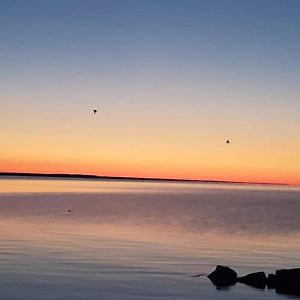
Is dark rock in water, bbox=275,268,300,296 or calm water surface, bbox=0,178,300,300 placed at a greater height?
dark rock in water, bbox=275,268,300,296

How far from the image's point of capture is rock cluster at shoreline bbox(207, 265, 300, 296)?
91.5 feet

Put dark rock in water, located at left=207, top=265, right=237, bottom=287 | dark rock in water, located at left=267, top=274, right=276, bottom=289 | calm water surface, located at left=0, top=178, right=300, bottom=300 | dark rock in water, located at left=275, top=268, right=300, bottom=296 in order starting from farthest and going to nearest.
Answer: dark rock in water, located at left=207, top=265, right=237, bottom=287 < dark rock in water, located at left=267, top=274, right=276, bottom=289 < dark rock in water, located at left=275, top=268, right=300, bottom=296 < calm water surface, located at left=0, top=178, right=300, bottom=300

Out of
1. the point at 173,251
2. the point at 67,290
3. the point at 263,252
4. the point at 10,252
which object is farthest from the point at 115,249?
the point at 67,290

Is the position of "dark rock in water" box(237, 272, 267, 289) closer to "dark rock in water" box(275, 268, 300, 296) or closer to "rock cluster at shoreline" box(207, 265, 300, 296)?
"rock cluster at shoreline" box(207, 265, 300, 296)

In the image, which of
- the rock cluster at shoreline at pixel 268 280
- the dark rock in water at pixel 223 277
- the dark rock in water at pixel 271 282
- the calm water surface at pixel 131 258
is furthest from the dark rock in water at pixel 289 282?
the dark rock in water at pixel 223 277

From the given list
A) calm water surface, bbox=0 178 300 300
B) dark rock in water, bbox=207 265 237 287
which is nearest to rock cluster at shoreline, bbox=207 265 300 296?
dark rock in water, bbox=207 265 237 287

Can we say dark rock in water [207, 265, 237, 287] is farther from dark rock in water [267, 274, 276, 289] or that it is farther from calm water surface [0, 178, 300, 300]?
dark rock in water [267, 274, 276, 289]

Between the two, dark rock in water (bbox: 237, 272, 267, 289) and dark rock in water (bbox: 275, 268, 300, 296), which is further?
dark rock in water (bbox: 237, 272, 267, 289)

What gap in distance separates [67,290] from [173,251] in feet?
57.8

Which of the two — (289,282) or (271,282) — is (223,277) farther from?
(289,282)

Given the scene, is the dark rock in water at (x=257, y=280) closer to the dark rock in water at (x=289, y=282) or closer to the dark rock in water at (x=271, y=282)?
the dark rock in water at (x=271, y=282)

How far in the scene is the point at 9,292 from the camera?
2614 cm

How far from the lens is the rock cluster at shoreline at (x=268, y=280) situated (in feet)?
91.5

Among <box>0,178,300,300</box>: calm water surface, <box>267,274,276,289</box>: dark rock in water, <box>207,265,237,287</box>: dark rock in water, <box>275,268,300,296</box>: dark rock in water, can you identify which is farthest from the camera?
<box>207,265,237,287</box>: dark rock in water
